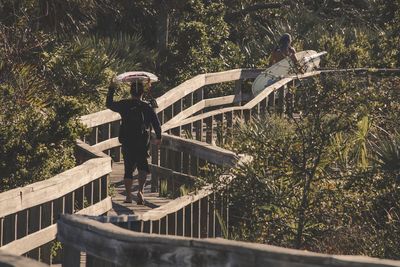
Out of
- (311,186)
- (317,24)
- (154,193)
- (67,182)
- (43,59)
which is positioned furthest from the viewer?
(317,24)

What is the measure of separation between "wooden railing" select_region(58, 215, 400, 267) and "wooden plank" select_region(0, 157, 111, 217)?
182cm

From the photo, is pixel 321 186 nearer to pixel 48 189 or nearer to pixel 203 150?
pixel 203 150

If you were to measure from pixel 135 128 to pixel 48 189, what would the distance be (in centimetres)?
508

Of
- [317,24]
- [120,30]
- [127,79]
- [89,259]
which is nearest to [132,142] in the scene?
[127,79]

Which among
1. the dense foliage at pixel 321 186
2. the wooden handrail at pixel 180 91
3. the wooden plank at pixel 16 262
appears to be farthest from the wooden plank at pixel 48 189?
the wooden handrail at pixel 180 91

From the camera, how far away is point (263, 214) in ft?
42.2

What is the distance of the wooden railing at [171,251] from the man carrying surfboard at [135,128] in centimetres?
754

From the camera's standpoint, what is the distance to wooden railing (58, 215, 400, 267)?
20.2ft

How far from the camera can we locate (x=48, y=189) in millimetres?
10570

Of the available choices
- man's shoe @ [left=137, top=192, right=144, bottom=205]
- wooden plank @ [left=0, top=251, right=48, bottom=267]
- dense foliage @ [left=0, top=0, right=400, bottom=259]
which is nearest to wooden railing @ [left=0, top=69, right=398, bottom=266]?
dense foliage @ [left=0, top=0, right=400, bottom=259]

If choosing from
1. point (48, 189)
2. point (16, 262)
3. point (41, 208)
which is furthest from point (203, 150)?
point (16, 262)

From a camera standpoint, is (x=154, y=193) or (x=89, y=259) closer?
(x=89, y=259)

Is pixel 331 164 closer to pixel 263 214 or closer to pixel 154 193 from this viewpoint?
pixel 263 214

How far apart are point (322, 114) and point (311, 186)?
72 cm
